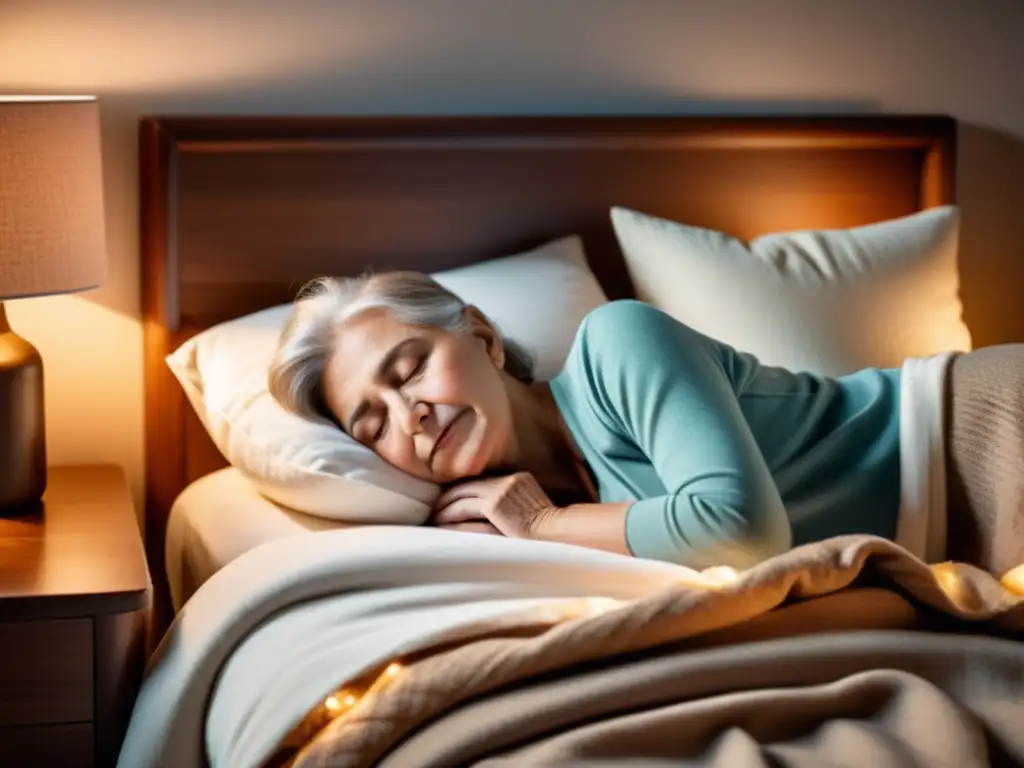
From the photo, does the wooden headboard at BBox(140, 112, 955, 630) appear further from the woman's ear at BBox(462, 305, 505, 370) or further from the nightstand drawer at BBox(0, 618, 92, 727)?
the nightstand drawer at BBox(0, 618, 92, 727)

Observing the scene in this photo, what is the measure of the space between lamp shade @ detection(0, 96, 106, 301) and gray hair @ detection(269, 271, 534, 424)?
0.31 m

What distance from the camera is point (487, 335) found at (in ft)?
6.72

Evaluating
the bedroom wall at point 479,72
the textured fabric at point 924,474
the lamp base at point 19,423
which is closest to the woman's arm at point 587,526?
the textured fabric at point 924,474

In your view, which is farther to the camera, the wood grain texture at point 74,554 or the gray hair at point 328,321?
the gray hair at point 328,321

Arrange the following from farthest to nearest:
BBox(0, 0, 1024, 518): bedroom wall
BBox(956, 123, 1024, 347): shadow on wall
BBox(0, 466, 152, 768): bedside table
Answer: BBox(956, 123, 1024, 347): shadow on wall, BBox(0, 0, 1024, 518): bedroom wall, BBox(0, 466, 152, 768): bedside table

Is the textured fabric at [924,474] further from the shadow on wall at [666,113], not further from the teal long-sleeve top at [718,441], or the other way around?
the shadow on wall at [666,113]

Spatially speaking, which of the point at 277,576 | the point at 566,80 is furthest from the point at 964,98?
the point at 277,576

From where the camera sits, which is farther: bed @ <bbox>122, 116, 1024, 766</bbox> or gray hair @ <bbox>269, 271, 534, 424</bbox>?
gray hair @ <bbox>269, 271, 534, 424</bbox>

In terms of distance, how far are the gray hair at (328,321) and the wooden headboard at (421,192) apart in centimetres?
42

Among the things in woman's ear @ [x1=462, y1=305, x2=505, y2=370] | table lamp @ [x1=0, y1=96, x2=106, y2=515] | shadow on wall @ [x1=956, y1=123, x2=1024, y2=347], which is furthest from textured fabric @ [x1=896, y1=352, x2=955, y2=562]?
table lamp @ [x1=0, y1=96, x2=106, y2=515]

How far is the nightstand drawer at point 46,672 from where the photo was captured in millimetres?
1643

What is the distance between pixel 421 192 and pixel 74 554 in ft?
3.11

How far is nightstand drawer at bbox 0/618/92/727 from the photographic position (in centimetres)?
164

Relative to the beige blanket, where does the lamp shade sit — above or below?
above
